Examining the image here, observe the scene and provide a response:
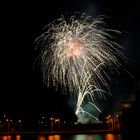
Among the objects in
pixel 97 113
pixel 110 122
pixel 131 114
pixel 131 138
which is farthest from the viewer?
pixel 97 113

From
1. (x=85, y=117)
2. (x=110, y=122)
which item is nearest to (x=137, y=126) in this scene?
(x=110, y=122)

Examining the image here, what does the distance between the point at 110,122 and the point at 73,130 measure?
7.29m

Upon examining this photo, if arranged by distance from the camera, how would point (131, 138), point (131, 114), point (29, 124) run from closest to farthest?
point (131, 138) < point (131, 114) < point (29, 124)

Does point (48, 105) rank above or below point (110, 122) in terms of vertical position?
above

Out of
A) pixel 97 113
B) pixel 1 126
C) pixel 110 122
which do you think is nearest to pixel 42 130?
pixel 110 122

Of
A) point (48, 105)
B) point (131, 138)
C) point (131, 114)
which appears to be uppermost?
point (48, 105)

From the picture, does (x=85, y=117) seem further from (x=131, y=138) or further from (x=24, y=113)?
(x=131, y=138)

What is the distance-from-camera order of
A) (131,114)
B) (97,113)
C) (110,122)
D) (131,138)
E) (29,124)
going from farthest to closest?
(97,113), (29,124), (110,122), (131,114), (131,138)

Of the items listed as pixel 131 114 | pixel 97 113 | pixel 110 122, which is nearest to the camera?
pixel 131 114

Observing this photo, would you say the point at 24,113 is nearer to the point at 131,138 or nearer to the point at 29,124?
the point at 29,124

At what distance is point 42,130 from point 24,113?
15.5 m

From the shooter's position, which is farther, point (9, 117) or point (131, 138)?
point (9, 117)

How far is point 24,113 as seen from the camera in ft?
267

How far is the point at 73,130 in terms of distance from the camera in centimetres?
6512
